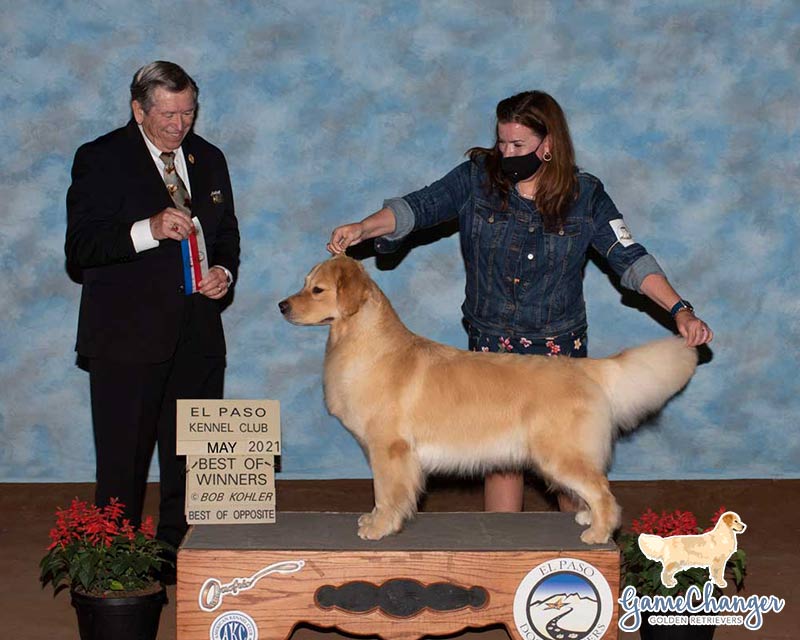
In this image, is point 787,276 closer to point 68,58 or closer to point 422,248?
point 422,248

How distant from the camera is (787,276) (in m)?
5.44

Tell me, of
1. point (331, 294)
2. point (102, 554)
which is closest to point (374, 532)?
point (331, 294)

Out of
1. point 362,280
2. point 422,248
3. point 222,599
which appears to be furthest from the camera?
point 422,248

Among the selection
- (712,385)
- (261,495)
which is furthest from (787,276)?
(261,495)

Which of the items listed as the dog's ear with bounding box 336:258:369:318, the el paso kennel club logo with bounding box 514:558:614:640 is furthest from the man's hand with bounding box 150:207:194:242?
the el paso kennel club logo with bounding box 514:558:614:640

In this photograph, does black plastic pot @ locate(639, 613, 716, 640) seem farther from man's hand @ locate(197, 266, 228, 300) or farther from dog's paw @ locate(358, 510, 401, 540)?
man's hand @ locate(197, 266, 228, 300)

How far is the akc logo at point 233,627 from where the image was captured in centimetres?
345

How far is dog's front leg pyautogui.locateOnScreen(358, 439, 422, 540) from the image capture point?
3613 mm

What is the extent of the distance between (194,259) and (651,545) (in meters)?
1.99

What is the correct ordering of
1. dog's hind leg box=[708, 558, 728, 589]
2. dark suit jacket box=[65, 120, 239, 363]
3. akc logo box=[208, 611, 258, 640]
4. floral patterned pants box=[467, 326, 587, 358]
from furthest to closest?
1. floral patterned pants box=[467, 326, 587, 358]
2. dark suit jacket box=[65, 120, 239, 363]
3. dog's hind leg box=[708, 558, 728, 589]
4. akc logo box=[208, 611, 258, 640]

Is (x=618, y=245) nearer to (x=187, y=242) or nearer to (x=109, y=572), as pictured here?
(x=187, y=242)

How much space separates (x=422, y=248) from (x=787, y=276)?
6.42ft

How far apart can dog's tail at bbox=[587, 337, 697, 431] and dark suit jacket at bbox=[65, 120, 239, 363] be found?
1.65m

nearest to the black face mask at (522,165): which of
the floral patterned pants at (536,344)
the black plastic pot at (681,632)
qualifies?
the floral patterned pants at (536,344)
